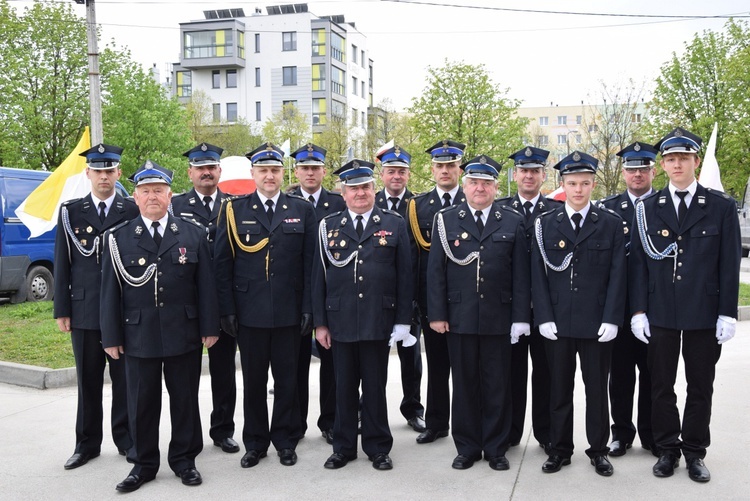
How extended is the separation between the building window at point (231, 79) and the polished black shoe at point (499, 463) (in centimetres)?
5601

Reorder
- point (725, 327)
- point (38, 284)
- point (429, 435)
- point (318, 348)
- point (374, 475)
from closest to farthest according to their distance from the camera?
point (725, 327) → point (374, 475) → point (429, 435) → point (318, 348) → point (38, 284)

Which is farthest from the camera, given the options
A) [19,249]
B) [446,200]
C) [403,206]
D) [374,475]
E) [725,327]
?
[19,249]

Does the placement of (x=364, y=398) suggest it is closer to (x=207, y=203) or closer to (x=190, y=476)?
(x=190, y=476)

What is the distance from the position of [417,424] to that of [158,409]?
7.59 ft

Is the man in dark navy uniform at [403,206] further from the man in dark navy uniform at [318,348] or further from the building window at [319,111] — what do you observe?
the building window at [319,111]

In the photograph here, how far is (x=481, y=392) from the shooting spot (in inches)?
223

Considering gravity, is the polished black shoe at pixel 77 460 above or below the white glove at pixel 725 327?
below

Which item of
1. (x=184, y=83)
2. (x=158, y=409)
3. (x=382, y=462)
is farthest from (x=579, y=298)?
(x=184, y=83)

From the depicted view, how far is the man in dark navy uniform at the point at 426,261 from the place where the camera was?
6.22 metres

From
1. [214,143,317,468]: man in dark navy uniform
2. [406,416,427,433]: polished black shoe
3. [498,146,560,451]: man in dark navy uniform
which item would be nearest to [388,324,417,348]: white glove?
[214,143,317,468]: man in dark navy uniform

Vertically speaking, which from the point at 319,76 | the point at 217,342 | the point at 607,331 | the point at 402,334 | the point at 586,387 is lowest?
the point at 586,387

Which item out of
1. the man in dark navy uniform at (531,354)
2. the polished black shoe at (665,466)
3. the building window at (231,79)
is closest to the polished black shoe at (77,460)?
the man in dark navy uniform at (531,354)

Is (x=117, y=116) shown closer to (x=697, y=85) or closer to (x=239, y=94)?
(x=697, y=85)

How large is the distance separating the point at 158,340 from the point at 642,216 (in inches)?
139
